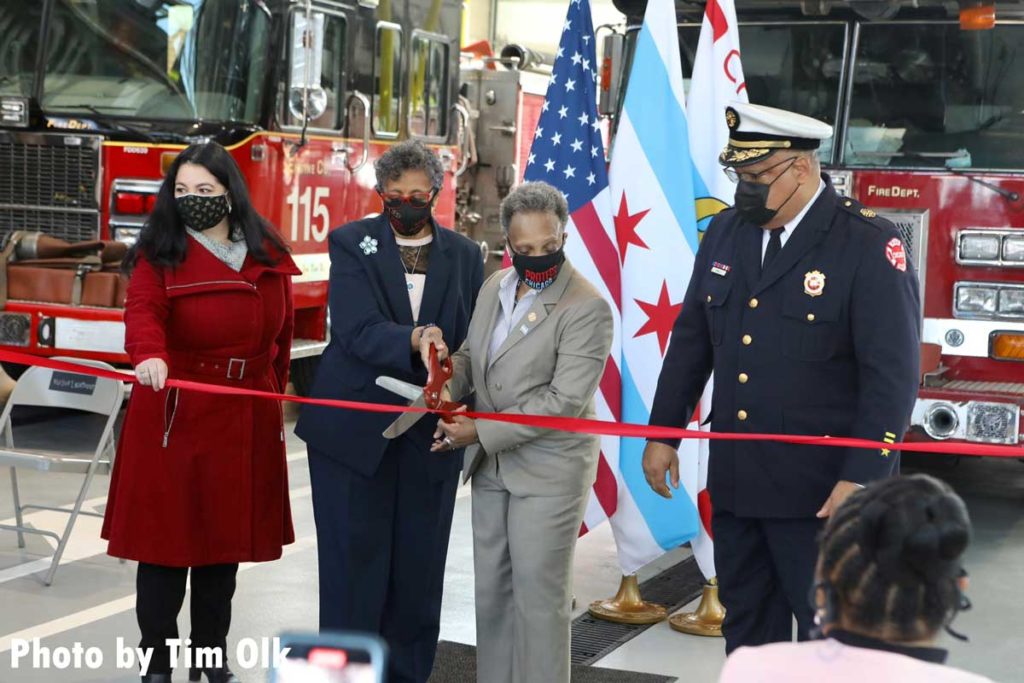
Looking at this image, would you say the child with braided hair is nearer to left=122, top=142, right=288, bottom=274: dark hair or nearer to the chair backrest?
left=122, top=142, right=288, bottom=274: dark hair

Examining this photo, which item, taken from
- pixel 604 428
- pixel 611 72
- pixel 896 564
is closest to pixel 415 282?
pixel 604 428

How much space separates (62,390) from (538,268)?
3.36m

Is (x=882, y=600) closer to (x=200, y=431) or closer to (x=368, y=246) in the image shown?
(x=368, y=246)

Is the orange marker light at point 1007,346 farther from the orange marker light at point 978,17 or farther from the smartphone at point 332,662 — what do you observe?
the smartphone at point 332,662

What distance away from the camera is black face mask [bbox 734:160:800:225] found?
13.5 ft

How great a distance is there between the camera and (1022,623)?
258 inches

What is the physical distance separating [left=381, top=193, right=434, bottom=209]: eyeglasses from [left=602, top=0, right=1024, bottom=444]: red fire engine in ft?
11.9

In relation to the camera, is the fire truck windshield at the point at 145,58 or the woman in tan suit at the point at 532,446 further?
the fire truck windshield at the point at 145,58

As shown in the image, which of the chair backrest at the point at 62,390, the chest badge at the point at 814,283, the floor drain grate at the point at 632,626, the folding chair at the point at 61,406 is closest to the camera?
the chest badge at the point at 814,283

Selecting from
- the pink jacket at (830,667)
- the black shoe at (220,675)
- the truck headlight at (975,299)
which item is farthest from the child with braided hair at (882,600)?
the truck headlight at (975,299)

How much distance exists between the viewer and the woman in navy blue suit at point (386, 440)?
4762 millimetres

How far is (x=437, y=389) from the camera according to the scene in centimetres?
454

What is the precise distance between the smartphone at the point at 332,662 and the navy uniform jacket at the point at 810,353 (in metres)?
2.42

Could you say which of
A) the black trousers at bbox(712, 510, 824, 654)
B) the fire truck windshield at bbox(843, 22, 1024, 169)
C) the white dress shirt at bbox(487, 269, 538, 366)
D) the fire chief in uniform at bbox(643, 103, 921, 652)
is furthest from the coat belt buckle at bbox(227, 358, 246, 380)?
the fire truck windshield at bbox(843, 22, 1024, 169)
